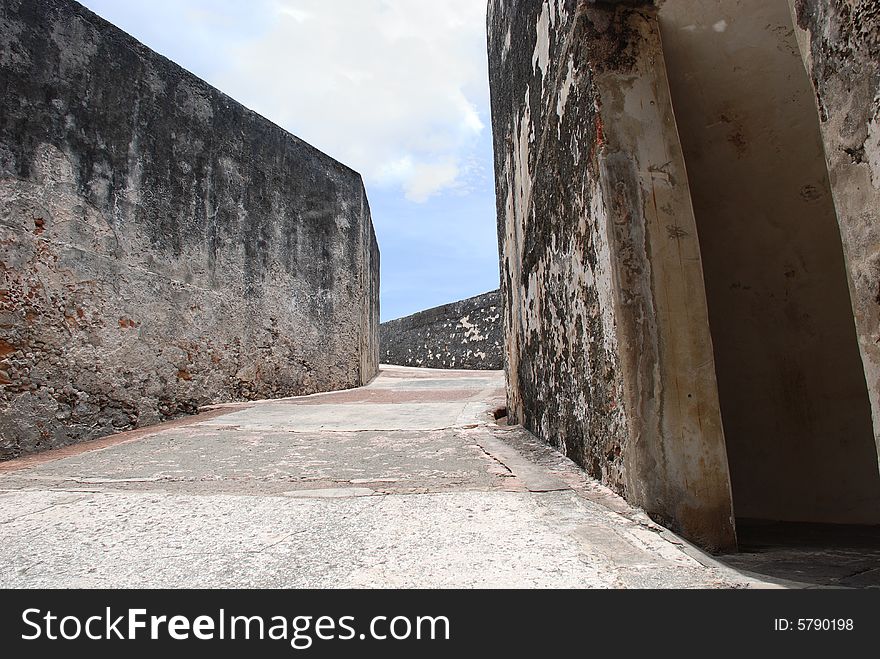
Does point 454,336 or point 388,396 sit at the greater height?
point 454,336

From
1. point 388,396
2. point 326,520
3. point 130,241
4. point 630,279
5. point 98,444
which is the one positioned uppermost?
point 130,241

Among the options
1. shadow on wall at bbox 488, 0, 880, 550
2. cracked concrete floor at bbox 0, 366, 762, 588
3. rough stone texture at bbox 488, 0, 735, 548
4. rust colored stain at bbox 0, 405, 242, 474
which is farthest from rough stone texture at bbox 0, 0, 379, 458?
rough stone texture at bbox 488, 0, 735, 548

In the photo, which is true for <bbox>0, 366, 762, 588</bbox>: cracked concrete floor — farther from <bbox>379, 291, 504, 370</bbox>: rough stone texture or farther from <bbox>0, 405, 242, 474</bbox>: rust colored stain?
<bbox>379, 291, 504, 370</bbox>: rough stone texture

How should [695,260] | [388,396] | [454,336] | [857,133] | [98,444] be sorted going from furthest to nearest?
[454,336] → [388,396] → [98,444] → [695,260] → [857,133]

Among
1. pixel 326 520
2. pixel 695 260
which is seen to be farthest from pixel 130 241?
pixel 695 260

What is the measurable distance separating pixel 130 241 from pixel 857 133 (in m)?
3.75

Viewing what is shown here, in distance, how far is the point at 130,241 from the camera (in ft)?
11.3

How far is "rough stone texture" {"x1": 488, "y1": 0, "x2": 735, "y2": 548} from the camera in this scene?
143cm

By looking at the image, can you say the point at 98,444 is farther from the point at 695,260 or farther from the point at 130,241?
the point at 695,260

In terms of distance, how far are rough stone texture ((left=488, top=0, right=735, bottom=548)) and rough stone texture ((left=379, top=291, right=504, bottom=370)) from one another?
31.9 feet
